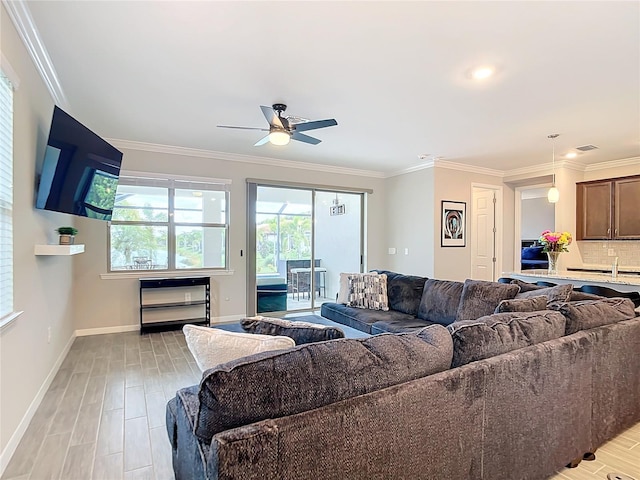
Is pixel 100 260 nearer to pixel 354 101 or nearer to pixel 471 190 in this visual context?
pixel 354 101

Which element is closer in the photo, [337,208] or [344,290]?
[344,290]

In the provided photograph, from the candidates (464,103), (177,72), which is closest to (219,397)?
(177,72)

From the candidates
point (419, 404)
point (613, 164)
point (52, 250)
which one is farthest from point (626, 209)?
point (52, 250)

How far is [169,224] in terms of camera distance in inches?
201

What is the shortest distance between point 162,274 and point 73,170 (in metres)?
2.46

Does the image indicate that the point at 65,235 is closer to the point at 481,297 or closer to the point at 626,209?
the point at 481,297

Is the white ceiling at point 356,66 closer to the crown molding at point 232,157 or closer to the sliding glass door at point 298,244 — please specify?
the crown molding at point 232,157

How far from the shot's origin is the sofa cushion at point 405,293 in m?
3.92

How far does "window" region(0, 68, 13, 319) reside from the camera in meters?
2.03

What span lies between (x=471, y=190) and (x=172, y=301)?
5271 mm

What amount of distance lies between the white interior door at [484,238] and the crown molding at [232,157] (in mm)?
2060

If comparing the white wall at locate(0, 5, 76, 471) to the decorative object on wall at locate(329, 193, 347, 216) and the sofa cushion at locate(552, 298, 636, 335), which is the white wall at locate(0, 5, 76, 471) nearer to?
the sofa cushion at locate(552, 298, 636, 335)

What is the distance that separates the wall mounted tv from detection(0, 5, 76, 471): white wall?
0.37 ft

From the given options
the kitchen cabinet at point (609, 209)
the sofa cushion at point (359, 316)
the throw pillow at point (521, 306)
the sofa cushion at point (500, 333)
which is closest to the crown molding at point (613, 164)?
the kitchen cabinet at point (609, 209)
